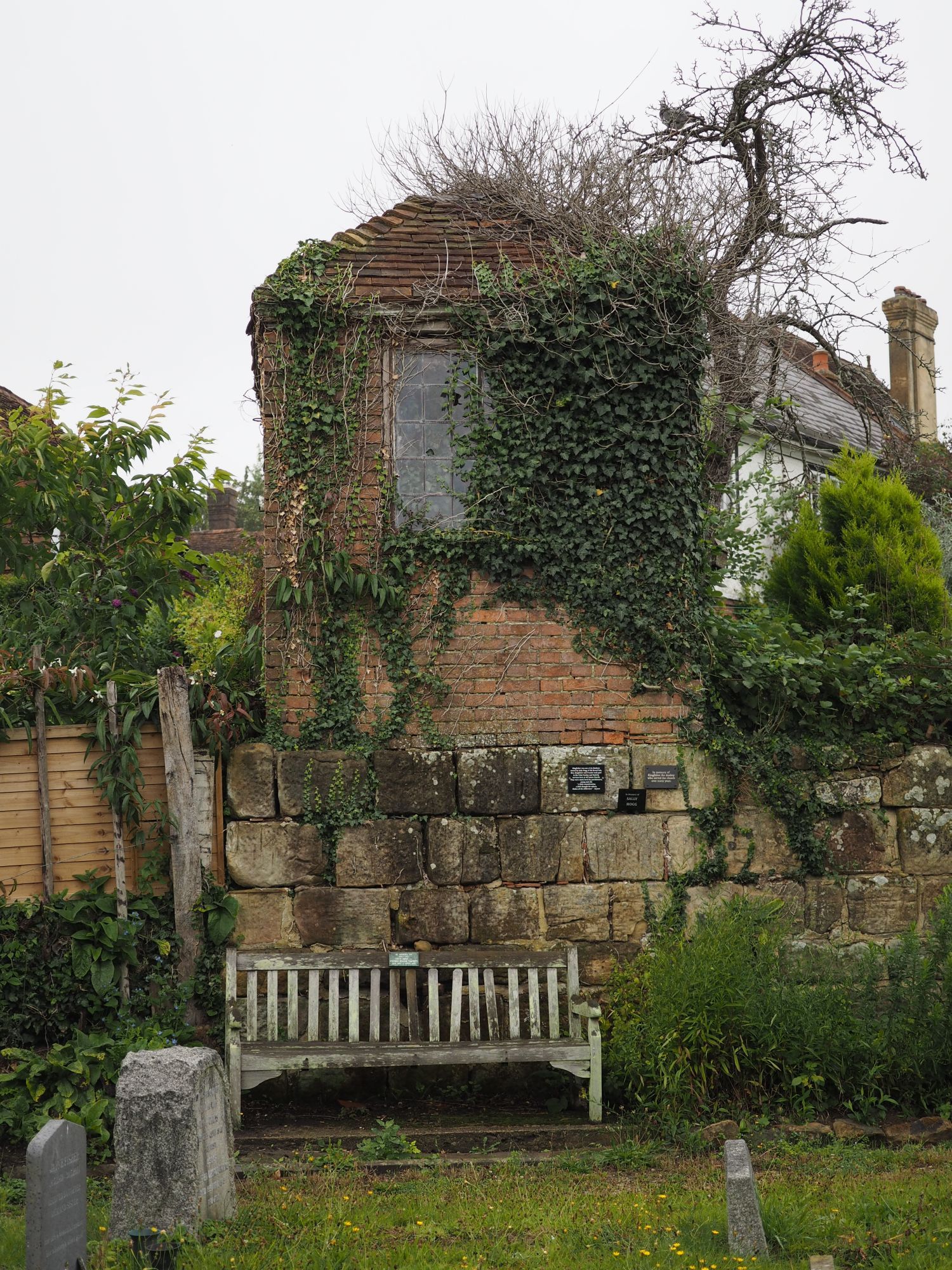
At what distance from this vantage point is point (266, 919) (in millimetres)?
7137

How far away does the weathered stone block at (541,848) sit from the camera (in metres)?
7.27

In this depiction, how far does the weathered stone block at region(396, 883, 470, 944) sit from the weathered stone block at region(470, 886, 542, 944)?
3.4 inches

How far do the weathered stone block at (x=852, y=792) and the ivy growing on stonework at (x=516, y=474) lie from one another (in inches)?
49.9

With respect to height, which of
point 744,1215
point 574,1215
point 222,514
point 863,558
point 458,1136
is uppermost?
point 222,514

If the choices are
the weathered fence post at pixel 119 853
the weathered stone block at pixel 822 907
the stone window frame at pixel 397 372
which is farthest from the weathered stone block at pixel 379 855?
the weathered stone block at pixel 822 907

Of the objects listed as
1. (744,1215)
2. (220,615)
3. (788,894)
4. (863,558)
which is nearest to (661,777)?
(788,894)

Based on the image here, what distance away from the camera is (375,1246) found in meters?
4.63

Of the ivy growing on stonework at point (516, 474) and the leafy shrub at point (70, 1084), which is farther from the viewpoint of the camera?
the ivy growing on stonework at point (516, 474)

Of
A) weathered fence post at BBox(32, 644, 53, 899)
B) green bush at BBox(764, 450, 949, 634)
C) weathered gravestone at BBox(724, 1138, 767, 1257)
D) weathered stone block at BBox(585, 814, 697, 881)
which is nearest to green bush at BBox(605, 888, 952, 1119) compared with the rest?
weathered stone block at BBox(585, 814, 697, 881)

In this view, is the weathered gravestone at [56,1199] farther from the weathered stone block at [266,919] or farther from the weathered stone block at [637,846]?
the weathered stone block at [637,846]

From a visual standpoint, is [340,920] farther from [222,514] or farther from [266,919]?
[222,514]

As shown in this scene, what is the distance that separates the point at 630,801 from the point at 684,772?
16.1 inches

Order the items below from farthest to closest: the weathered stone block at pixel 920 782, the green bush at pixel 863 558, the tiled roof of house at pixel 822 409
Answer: the tiled roof of house at pixel 822 409, the green bush at pixel 863 558, the weathered stone block at pixel 920 782

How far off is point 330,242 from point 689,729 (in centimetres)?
402
